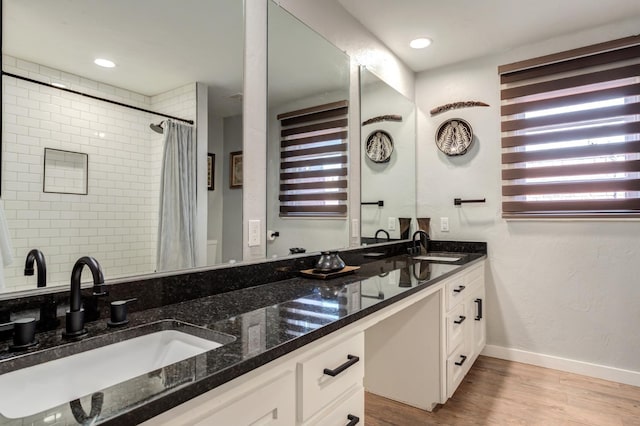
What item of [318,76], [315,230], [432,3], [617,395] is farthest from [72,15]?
[617,395]

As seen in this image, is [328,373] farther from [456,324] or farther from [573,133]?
[573,133]

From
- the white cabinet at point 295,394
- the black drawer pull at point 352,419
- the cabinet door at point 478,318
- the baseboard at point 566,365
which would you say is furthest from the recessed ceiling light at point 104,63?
the baseboard at point 566,365

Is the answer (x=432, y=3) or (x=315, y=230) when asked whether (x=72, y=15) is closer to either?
(x=315, y=230)

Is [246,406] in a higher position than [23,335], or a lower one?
lower

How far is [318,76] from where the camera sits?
2.03 meters

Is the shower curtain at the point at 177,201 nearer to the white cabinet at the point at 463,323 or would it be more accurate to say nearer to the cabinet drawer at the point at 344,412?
the cabinet drawer at the point at 344,412

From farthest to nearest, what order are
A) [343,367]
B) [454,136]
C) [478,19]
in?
[454,136]
[478,19]
[343,367]

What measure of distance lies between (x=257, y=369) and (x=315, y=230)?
4.18 feet

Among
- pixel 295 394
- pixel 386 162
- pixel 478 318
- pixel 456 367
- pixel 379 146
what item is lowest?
pixel 456 367

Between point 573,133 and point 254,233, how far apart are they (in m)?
2.33

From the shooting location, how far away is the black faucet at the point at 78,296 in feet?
2.88

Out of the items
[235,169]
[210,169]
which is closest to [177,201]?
[210,169]

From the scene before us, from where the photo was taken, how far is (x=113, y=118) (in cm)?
112

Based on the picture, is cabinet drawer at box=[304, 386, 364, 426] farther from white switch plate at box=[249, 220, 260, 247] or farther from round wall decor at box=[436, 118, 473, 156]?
round wall decor at box=[436, 118, 473, 156]
